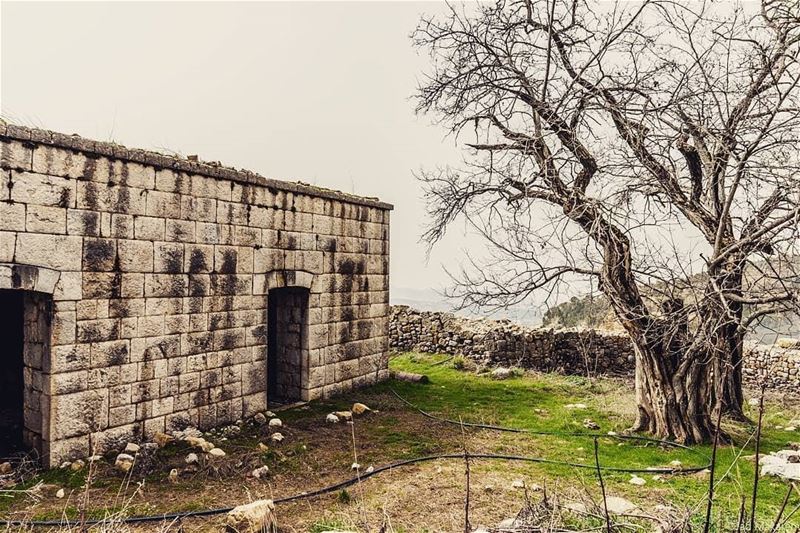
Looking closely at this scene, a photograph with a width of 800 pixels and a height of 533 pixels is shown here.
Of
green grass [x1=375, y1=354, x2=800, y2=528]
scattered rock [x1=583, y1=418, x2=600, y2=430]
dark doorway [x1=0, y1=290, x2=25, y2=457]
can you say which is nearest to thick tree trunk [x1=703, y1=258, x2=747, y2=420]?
green grass [x1=375, y1=354, x2=800, y2=528]

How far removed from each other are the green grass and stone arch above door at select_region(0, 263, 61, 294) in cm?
546

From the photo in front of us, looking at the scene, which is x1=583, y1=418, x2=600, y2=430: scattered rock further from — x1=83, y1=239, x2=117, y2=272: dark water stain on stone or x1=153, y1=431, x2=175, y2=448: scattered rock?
x1=83, y1=239, x2=117, y2=272: dark water stain on stone

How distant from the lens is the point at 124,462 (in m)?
6.18

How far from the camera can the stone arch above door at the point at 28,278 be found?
223 inches

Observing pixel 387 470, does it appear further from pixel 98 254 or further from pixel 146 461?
pixel 98 254

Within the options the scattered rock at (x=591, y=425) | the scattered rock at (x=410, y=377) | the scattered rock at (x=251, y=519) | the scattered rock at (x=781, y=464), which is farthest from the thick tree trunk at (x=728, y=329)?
the scattered rock at (x=410, y=377)

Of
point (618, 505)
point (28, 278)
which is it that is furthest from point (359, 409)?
point (28, 278)

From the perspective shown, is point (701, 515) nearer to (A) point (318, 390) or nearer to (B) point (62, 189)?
(A) point (318, 390)

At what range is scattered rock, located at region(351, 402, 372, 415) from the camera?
29.0 feet

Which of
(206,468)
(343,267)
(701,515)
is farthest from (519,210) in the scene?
(206,468)

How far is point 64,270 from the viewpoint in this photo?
20.1 feet

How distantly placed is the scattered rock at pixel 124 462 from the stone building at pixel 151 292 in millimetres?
380

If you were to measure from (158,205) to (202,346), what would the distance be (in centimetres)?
203

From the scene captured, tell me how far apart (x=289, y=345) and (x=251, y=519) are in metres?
5.36
